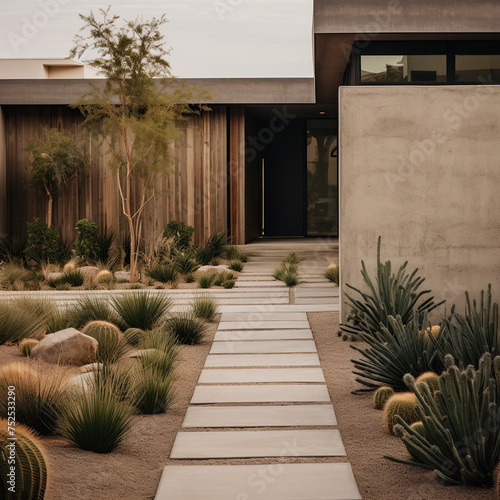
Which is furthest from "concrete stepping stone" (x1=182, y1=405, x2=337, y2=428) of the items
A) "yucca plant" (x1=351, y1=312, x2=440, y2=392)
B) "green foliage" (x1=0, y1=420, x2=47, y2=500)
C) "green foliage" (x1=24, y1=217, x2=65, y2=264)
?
"green foliage" (x1=24, y1=217, x2=65, y2=264)

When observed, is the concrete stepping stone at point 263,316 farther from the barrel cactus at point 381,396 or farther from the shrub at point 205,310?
the barrel cactus at point 381,396

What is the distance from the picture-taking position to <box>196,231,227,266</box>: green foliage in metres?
12.5

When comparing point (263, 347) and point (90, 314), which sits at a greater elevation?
point (90, 314)

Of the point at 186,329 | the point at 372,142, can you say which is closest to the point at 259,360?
the point at 186,329

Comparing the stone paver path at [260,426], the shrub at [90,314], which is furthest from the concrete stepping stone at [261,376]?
the shrub at [90,314]

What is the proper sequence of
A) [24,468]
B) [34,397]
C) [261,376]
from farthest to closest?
[261,376] < [34,397] < [24,468]

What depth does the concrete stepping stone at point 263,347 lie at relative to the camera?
5.92 m

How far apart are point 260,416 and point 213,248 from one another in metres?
9.23

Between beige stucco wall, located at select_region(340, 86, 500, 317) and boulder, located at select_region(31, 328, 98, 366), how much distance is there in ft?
8.42

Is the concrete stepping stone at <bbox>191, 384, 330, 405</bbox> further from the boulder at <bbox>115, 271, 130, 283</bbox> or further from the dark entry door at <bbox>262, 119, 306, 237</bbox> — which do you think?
the dark entry door at <bbox>262, 119, 306, 237</bbox>

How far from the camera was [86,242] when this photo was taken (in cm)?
1245

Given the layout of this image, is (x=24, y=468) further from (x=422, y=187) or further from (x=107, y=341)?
(x=422, y=187)

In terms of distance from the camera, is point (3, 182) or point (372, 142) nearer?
point (372, 142)

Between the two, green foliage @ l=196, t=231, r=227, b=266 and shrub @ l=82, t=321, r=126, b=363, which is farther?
green foliage @ l=196, t=231, r=227, b=266
